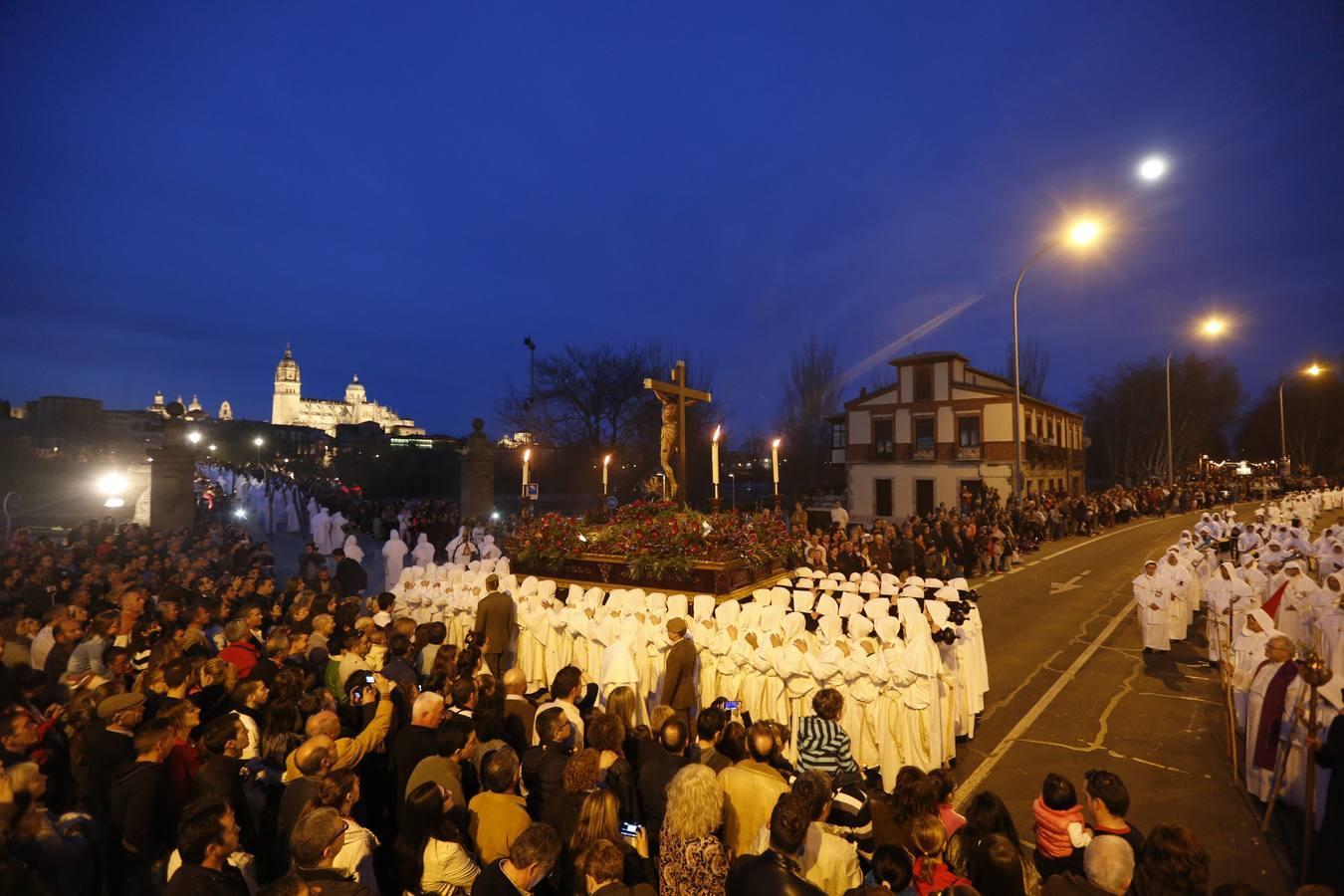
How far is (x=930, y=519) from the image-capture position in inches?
764

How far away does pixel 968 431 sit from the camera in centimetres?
3284

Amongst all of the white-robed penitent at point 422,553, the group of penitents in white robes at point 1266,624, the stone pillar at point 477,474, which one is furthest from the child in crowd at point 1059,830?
the stone pillar at point 477,474

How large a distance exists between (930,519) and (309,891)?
62.4 feet

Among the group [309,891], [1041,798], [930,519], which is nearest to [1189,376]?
[930,519]

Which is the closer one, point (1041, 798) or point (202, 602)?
point (1041, 798)

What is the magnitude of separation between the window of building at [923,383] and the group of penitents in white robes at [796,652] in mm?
26285

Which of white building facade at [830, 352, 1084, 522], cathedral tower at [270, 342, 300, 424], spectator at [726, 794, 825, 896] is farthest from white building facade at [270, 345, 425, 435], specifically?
spectator at [726, 794, 825, 896]

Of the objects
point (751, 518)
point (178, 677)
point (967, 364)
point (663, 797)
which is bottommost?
point (663, 797)

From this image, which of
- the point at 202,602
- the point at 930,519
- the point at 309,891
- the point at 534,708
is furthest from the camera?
the point at 930,519

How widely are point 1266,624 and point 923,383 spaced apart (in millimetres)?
28970

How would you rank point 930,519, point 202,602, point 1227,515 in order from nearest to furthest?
1. point 202,602
2. point 930,519
3. point 1227,515

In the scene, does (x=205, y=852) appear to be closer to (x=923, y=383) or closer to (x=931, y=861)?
(x=931, y=861)

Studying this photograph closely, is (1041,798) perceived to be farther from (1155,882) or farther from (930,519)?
(930,519)

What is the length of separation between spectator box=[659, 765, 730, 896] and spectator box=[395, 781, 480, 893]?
1.03 m
